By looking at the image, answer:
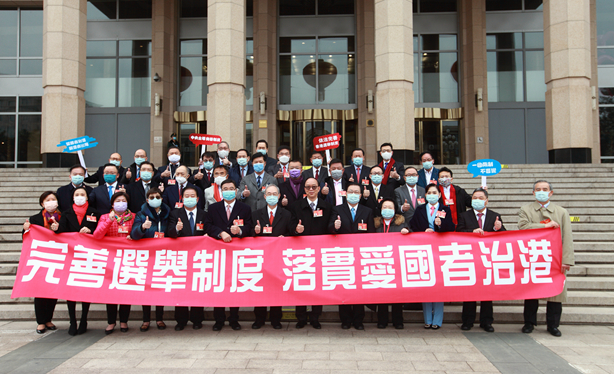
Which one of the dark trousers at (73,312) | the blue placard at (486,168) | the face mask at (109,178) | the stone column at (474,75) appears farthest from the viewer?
the stone column at (474,75)

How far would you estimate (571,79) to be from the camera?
595 inches

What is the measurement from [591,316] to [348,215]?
4.05 m

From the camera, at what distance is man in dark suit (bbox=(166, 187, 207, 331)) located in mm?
6340

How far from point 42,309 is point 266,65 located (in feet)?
52.9

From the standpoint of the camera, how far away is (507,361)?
502cm

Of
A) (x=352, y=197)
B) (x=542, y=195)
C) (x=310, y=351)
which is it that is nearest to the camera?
(x=310, y=351)

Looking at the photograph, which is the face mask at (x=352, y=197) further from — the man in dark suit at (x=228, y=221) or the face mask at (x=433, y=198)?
the man in dark suit at (x=228, y=221)

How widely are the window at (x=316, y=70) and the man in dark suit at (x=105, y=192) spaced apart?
14141 mm

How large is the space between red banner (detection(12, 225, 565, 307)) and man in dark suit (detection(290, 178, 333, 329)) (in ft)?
0.64

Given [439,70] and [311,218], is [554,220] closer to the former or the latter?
[311,218]

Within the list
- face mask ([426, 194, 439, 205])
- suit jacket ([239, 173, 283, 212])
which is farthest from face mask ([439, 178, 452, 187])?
suit jacket ([239, 173, 283, 212])

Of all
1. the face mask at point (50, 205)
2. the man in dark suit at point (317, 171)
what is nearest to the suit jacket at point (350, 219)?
the man in dark suit at point (317, 171)

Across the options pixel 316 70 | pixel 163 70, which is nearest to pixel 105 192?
pixel 163 70

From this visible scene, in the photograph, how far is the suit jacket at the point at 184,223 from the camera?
635cm
